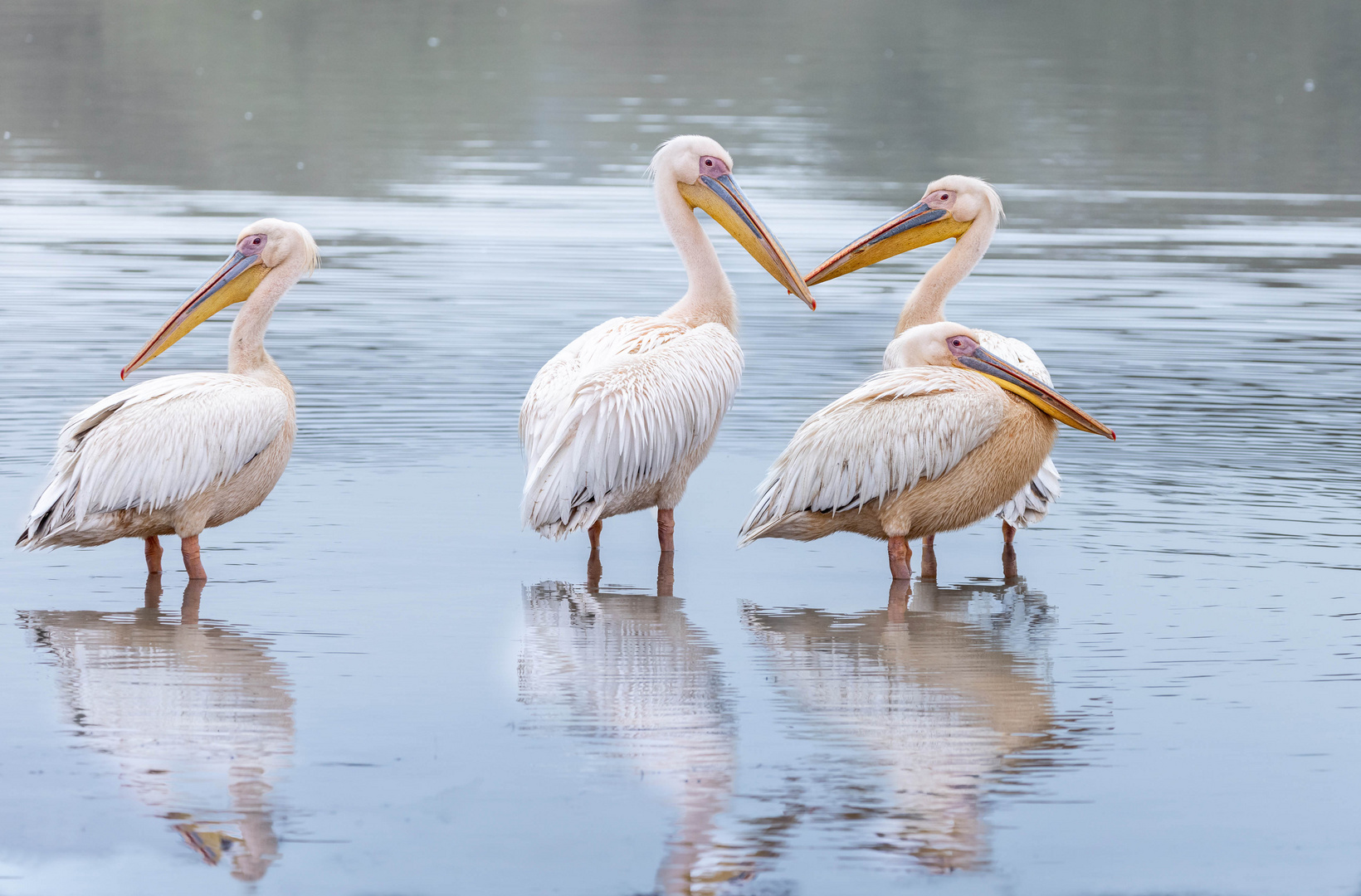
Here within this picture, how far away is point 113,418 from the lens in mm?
5953

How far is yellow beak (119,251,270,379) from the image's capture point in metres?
6.61

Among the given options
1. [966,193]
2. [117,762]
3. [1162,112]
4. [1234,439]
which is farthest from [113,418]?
[1162,112]

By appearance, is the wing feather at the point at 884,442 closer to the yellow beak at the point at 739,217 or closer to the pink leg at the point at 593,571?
the pink leg at the point at 593,571

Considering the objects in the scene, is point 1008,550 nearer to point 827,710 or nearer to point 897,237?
point 897,237

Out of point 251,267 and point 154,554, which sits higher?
point 251,267

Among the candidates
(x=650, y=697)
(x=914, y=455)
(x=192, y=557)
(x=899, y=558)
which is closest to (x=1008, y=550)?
(x=899, y=558)

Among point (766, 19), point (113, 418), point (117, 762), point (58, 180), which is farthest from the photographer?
point (766, 19)

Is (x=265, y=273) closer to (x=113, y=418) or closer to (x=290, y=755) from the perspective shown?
(x=113, y=418)

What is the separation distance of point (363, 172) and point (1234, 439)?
39.2 feet

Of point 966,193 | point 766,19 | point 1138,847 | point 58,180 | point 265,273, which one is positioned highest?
point 766,19

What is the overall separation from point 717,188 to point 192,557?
102 inches

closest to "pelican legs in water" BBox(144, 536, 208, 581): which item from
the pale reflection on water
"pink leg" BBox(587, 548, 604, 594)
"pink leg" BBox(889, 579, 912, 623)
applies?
the pale reflection on water

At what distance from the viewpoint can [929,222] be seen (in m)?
7.62

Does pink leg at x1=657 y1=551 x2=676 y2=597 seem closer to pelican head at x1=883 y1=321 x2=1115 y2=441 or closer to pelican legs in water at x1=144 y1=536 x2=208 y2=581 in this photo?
pelican head at x1=883 y1=321 x2=1115 y2=441
